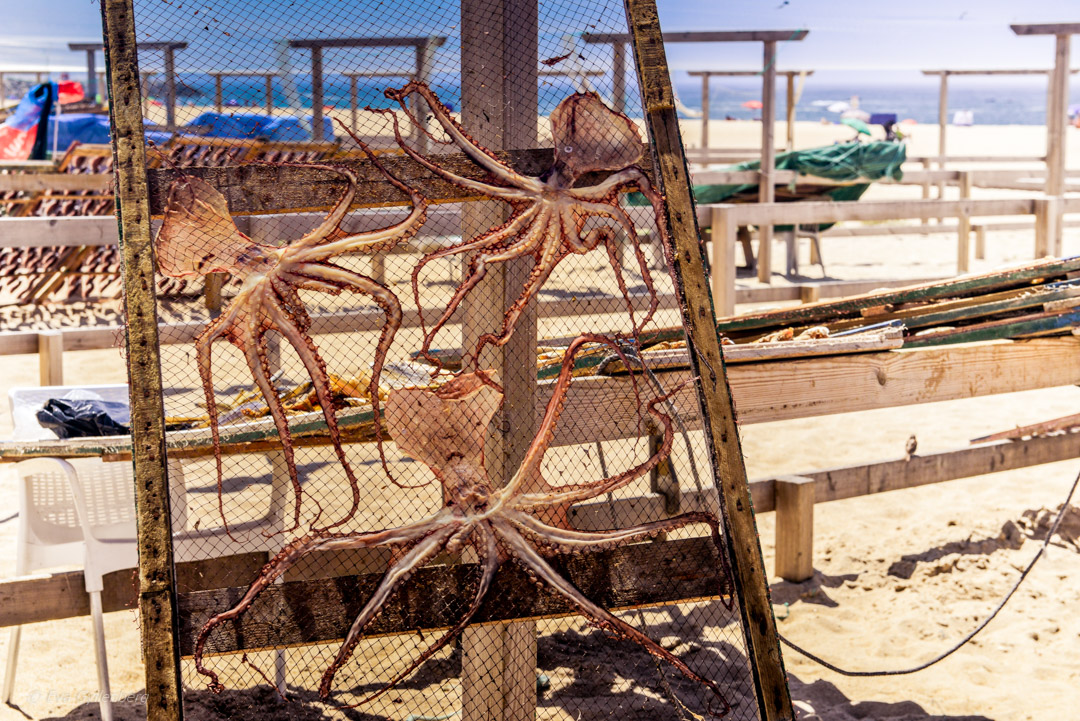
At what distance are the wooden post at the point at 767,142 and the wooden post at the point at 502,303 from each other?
8.12m

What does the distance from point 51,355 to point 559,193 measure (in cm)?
379

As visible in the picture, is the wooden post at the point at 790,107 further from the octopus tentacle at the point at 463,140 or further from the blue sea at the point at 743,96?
the octopus tentacle at the point at 463,140

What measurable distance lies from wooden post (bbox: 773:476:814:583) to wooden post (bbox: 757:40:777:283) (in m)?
6.40

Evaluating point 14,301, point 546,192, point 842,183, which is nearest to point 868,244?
point 842,183

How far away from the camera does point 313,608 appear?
2115mm

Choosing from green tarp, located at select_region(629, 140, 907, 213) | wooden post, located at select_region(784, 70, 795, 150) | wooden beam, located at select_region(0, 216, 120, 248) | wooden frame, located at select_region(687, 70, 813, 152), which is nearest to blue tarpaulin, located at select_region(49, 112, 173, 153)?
green tarp, located at select_region(629, 140, 907, 213)

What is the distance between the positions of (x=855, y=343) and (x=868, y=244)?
13.9 meters

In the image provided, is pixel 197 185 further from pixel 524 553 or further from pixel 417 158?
pixel 524 553

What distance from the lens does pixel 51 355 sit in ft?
16.5

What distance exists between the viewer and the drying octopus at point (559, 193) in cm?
221

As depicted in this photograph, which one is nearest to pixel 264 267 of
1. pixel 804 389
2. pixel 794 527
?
pixel 804 389

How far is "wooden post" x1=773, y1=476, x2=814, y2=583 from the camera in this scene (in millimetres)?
4180

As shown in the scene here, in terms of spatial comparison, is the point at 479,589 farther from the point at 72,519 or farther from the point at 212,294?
the point at 212,294

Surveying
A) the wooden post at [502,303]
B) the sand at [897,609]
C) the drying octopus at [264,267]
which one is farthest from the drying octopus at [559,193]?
the sand at [897,609]
